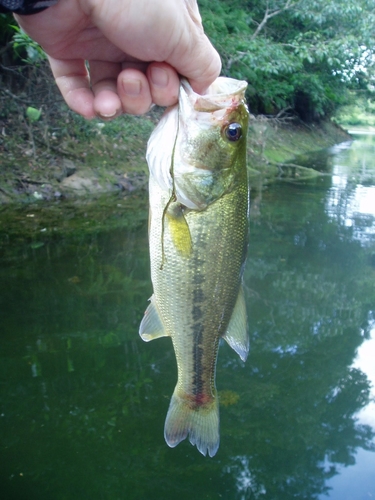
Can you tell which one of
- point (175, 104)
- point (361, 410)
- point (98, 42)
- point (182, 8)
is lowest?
point (361, 410)

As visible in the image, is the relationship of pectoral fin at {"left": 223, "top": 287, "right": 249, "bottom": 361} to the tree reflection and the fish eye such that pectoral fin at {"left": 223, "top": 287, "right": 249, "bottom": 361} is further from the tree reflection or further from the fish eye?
the tree reflection

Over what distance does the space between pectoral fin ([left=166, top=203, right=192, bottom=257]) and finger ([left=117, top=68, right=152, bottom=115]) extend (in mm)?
474

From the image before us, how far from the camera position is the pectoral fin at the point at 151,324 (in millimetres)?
2338

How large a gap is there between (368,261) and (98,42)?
632 cm

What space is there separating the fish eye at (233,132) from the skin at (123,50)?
0.70 ft

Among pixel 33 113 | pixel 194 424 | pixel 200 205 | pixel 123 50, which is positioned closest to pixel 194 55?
pixel 123 50

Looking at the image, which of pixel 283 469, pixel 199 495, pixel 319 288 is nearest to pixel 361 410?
pixel 283 469

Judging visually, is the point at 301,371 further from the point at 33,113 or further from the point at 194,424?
the point at 33,113

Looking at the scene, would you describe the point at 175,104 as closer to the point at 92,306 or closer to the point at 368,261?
the point at 92,306

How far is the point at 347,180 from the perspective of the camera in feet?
50.0

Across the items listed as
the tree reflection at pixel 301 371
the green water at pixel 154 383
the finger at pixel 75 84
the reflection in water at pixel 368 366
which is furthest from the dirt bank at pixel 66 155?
the finger at pixel 75 84

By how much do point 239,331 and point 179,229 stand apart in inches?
23.5

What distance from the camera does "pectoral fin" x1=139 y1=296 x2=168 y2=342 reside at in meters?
2.34

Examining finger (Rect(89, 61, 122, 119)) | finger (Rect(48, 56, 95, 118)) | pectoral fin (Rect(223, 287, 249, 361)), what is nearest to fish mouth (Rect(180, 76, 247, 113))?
finger (Rect(89, 61, 122, 119))
